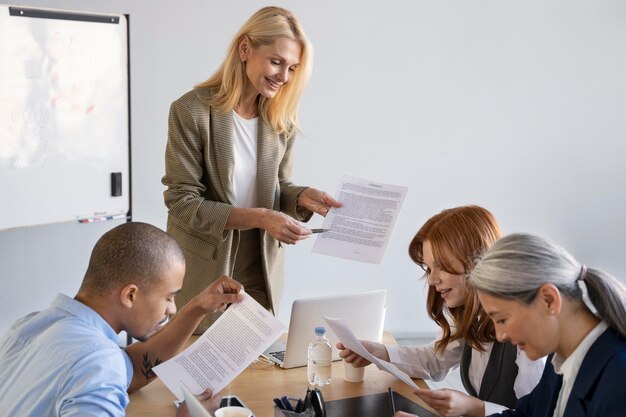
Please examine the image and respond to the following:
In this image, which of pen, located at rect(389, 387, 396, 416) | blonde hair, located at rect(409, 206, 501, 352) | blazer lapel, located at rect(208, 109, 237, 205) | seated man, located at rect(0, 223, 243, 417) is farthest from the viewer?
blazer lapel, located at rect(208, 109, 237, 205)

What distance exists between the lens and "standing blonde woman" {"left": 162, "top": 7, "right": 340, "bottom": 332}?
261cm

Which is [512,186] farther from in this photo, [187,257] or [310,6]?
[187,257]

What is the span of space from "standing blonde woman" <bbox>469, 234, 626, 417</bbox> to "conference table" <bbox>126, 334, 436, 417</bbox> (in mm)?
550

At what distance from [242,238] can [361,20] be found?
218 centimetres

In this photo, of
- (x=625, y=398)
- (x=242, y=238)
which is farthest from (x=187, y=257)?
(x=625, y=398)

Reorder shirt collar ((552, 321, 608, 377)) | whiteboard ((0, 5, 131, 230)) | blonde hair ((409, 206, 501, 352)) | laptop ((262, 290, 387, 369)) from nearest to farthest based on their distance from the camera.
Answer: shirt collar ((552, 321, 608, 377)) < blonde hair ((409, 206, 501, 352)) < laptop ((262, 290, 387, 369)) < whiteboard ((0, 5, 131, 230))

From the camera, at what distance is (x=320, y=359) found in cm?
233

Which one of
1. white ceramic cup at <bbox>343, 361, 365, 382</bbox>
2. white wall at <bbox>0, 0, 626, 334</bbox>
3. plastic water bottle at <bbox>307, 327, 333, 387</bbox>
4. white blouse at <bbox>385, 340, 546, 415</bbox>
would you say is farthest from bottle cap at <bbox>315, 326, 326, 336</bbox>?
white wall at <bbox>0, 0, 626, 334</bbox>

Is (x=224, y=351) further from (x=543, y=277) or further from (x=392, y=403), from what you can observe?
(x=543, y=277)

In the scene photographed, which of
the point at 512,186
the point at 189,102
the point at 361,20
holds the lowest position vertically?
the point at 512,186

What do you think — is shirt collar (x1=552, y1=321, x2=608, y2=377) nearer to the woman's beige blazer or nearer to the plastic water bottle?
the plastic water bottle

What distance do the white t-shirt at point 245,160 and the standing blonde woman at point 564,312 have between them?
1221mm

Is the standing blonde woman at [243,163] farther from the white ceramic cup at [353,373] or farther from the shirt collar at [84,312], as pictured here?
the shirt collar at [84,312]

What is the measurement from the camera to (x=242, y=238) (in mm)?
2783
